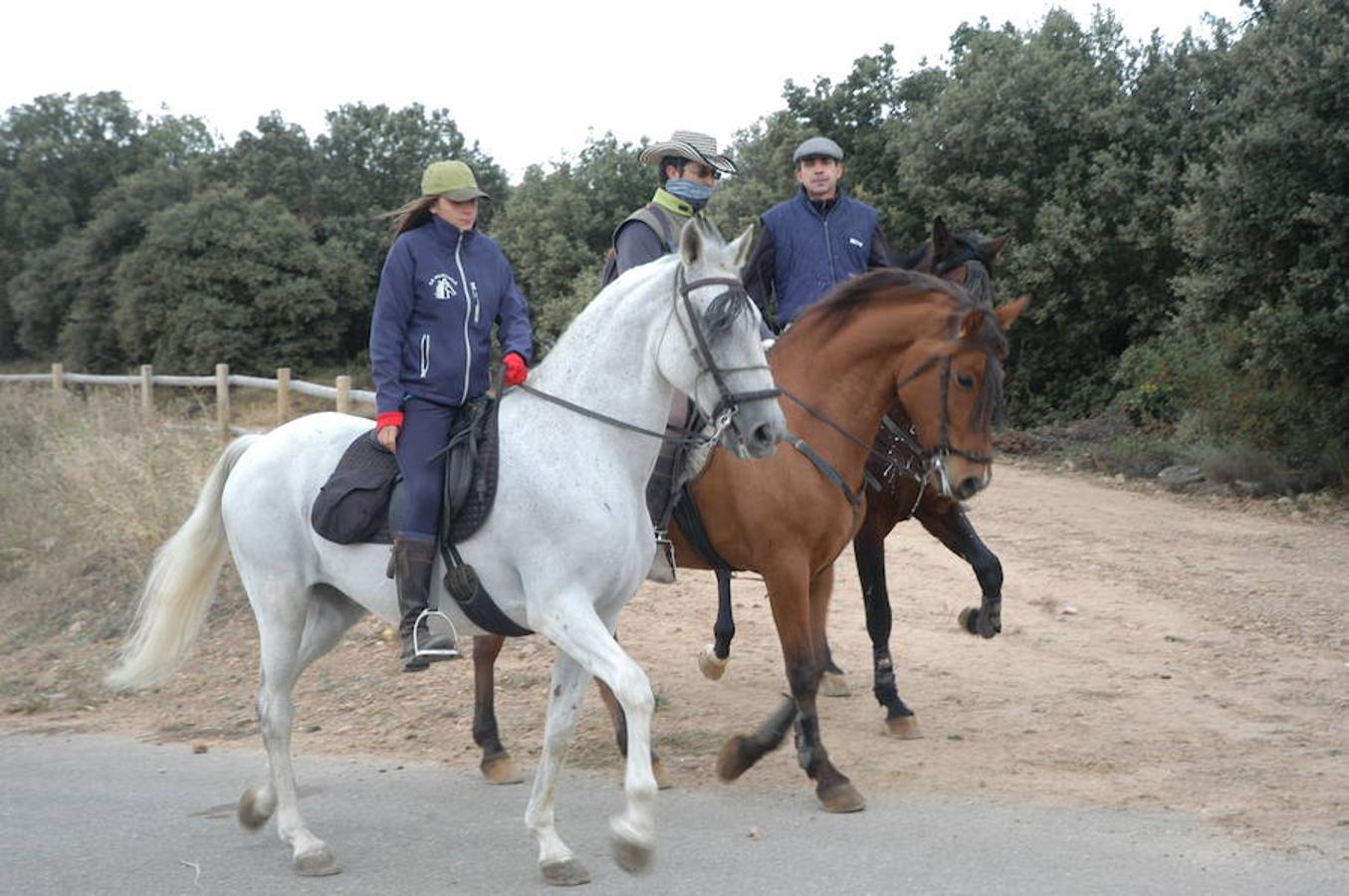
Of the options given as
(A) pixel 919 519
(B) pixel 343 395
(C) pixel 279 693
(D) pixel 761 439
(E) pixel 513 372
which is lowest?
(C) pixel 279 693

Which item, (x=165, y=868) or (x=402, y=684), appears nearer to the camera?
(x=165, y=868)

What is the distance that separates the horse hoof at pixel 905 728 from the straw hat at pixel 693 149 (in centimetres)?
296

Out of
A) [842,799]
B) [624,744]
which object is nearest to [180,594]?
[624,744]

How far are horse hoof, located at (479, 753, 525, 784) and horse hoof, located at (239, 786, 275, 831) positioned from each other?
1167 mm

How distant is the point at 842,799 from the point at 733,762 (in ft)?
1.76

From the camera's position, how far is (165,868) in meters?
5.24

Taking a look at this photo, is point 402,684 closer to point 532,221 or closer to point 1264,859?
point 1264,859

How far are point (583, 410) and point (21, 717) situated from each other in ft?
17.0

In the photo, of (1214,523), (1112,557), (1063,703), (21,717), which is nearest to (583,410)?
(1063,703)

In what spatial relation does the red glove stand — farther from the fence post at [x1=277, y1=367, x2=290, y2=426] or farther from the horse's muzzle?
the fence post at [x1=277, y1=367, x2=290, y2=426]

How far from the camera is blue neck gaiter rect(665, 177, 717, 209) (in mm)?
6621

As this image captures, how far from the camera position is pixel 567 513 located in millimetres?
4949

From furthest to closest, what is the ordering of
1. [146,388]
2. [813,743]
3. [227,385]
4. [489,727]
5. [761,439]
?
[146,388] → [227,385] → [489,727] → [813,743] → [761,439]

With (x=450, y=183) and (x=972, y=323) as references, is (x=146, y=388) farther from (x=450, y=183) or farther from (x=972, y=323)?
(x=972, y=323)
